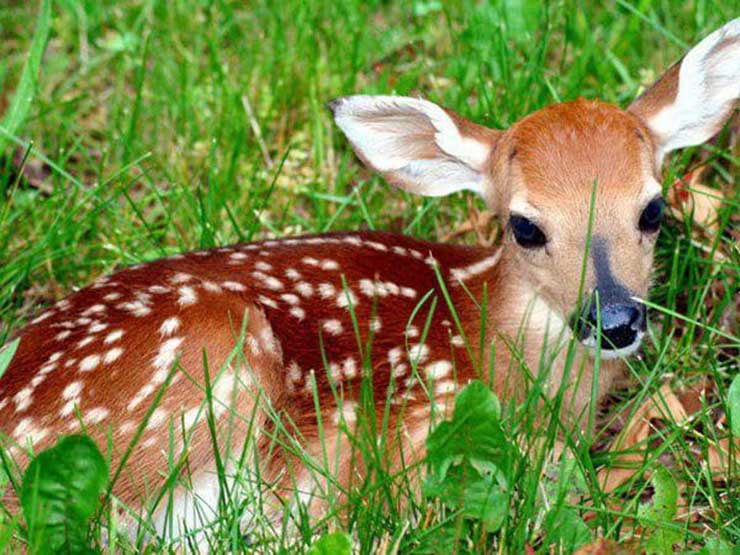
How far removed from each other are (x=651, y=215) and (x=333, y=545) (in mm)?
1235

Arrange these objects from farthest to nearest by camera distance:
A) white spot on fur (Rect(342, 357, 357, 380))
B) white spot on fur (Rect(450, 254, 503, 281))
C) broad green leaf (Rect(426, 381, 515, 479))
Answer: white spot on fur (Rect(450, 254, 503, 281)), white spot on fur (Rect(342, 357, 357, 380)), broad green leaf (Rect(426, 381, 515, 479))

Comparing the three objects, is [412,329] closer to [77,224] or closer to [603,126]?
[603,126]

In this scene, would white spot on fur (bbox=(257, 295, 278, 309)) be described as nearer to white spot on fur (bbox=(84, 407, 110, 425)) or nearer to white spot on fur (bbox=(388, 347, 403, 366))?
white spot on fur (bbox=(388, 347, 403, 366))

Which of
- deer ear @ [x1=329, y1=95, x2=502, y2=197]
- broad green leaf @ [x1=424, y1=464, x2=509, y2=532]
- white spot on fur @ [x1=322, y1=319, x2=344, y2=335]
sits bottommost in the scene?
white spot on fur @ [x1=322, y1=319, x2=344, y2=335]

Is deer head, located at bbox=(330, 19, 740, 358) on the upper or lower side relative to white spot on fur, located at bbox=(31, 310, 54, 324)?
upper

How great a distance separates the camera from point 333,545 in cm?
266

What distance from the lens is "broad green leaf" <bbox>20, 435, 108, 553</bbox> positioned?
2592 millimetres

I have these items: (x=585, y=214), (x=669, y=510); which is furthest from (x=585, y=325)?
(x=669, y=510)

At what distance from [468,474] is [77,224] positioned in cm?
186

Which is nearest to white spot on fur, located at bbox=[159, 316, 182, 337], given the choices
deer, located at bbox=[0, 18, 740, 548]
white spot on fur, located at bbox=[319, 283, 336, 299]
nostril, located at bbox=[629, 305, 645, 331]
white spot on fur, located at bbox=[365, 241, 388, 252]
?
deer, located at bbox=[0, 18, 740, 548]

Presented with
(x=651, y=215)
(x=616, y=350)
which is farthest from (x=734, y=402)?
(x=651, y=215)

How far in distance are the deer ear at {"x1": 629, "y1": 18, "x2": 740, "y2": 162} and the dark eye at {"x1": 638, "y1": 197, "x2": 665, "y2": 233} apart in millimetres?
325

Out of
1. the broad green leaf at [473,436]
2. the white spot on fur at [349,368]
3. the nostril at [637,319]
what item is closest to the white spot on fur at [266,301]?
the white spot on fur at [349,368]

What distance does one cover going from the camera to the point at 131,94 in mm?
5211
